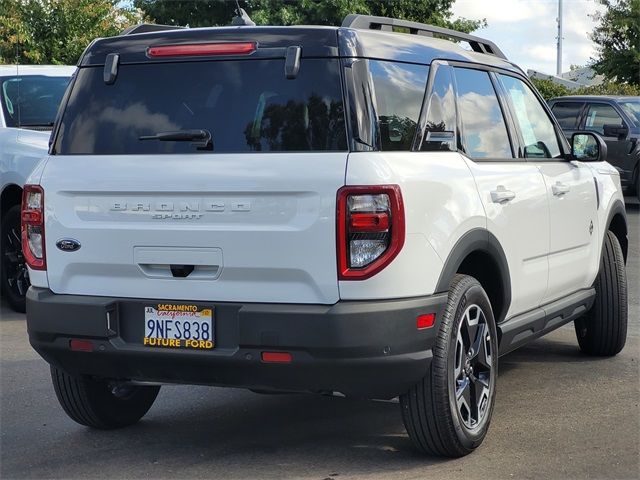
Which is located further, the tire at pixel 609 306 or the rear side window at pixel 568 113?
the rear side window at pixel 568 113

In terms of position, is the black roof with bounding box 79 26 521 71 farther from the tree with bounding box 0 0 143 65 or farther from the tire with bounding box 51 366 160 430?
the tree with bounding box 0 0 143 65

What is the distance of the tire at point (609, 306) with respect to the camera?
23.8 ft

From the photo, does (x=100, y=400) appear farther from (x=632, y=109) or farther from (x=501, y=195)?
(x=632, y=109)

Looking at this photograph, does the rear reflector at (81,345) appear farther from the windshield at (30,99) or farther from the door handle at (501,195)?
the windshield at (30,99)

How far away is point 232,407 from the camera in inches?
247

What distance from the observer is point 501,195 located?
5.55m

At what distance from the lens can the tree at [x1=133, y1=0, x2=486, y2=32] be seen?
2431cm

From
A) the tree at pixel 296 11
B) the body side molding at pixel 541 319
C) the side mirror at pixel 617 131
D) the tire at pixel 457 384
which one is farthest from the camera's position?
the tree at pixel 296 11

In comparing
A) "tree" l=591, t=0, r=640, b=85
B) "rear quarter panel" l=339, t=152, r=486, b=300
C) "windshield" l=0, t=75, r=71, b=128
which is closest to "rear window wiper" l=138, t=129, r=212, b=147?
"rear quarter panel" l=339, t=152, r=486, b=300

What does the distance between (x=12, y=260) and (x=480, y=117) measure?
5.06 metres

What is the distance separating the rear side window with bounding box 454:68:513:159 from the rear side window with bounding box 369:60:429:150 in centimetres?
44

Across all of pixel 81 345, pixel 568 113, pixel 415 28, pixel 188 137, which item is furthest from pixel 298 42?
pixel 568 113

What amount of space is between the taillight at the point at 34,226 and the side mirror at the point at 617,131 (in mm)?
15174

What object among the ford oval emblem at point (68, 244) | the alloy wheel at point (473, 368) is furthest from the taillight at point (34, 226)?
the alloy wheel at point (473, 368)
